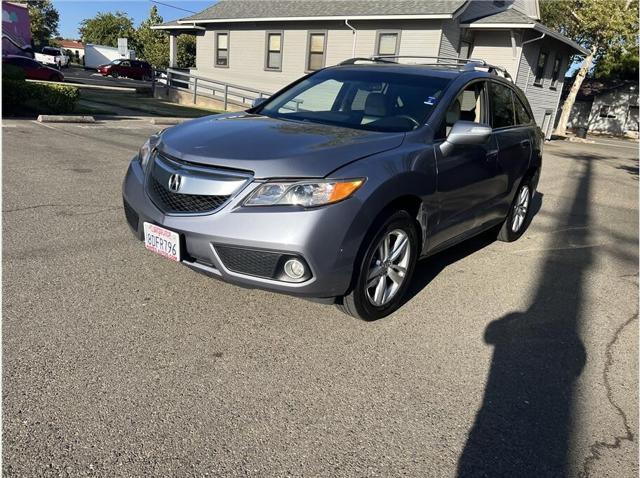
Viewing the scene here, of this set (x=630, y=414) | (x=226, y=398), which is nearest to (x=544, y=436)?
(x=630, y=414)

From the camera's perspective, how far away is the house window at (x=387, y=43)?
60.1ft

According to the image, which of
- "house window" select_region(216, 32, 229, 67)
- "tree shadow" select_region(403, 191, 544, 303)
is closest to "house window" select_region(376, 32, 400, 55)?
"house window" select_region(216, 32, 229, 67)

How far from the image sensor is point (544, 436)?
105 inches

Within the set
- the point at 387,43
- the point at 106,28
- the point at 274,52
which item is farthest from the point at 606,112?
the point at 106,28

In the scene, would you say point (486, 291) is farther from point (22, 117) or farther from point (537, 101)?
point (537, 101)

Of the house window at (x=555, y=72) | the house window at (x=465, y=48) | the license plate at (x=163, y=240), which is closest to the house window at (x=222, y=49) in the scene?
the house window at (x=465, y=48)

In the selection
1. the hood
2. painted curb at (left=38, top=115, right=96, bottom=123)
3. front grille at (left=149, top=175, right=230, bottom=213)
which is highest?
the hood

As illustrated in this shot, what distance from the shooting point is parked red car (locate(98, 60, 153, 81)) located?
41250mm

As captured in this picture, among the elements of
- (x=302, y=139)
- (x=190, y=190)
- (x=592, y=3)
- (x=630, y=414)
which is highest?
(x=592, y=3)

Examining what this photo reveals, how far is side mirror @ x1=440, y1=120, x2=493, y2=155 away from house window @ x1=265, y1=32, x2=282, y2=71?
18.3 m

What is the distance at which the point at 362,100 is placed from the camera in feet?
14.3

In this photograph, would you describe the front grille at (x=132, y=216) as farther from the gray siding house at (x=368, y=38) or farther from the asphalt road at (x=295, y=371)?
the gray siding house at (x=368, y=38)

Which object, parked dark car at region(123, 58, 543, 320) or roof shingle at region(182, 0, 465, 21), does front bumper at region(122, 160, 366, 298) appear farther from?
roof shingle at region(182, 0, 465, 21)

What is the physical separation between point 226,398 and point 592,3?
26.2 m
